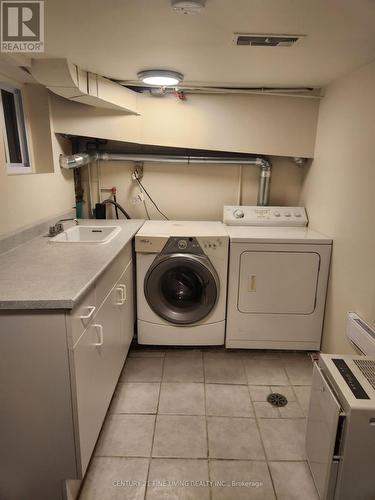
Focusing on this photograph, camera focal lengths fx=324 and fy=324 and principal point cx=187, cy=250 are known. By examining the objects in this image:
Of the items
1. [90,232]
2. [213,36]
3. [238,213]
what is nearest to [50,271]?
[90,232]

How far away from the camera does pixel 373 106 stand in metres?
1.89

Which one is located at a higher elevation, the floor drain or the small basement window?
the small basement window

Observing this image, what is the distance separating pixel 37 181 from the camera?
7.42 ft

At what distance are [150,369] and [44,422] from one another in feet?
3.76

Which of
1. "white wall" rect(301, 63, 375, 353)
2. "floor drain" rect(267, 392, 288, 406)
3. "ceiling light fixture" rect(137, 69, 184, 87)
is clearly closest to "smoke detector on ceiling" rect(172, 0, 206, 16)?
"ceiling light fixture" rect(137, 69, 184, 87)

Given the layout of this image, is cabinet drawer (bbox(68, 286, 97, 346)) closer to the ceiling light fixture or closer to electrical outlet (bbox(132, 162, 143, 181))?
the ceiling light fixture

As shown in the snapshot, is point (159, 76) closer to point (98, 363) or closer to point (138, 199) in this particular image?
point (138, 199)

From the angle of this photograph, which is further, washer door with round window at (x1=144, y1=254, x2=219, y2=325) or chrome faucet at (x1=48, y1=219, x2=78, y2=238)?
washer door with round window at (x1=144, y1=254, x2=219, y2=325)

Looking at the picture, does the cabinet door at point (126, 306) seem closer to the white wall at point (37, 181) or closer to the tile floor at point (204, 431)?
the tile floor at point (204, 431)

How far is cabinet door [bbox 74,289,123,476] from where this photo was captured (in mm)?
1369

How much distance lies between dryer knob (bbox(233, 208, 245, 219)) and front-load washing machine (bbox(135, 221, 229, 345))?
25 centimetres

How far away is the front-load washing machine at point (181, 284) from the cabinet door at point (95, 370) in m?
0.52

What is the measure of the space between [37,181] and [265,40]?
65.8 inches

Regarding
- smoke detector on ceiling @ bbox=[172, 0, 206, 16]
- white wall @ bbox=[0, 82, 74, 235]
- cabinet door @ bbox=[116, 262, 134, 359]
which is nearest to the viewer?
smoke detector on ceiling @ bbox=[172, 0, 206, 16]
